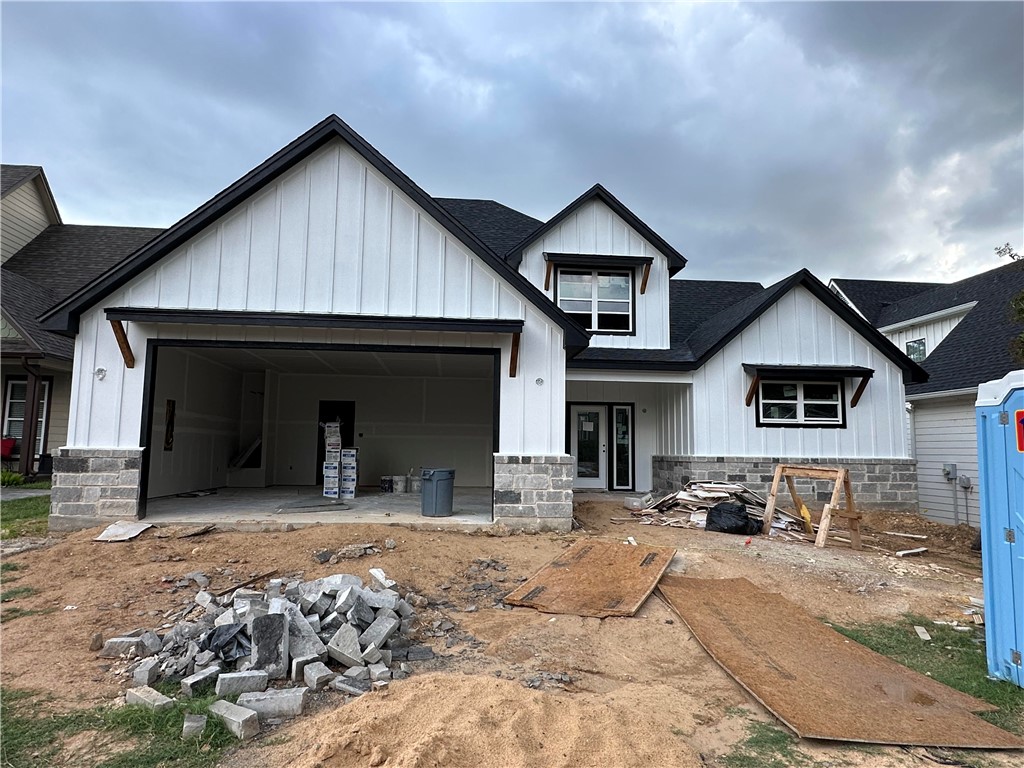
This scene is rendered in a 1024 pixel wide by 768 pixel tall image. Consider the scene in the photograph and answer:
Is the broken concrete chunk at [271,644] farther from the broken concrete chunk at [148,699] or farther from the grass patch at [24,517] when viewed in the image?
the grass patch at [24,517]

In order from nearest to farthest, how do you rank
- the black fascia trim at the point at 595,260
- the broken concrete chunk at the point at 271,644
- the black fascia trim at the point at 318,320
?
the broken concrete chunk at the point at 271,644 < the black fascia trim at the point at 318,320 < the black fascia trim at the point at 595,260

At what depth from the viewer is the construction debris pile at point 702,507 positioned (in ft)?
33.8

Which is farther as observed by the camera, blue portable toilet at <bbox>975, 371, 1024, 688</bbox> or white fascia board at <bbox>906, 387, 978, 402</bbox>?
white fascia board at <bbox>906, 387, 978, 402</bbox>

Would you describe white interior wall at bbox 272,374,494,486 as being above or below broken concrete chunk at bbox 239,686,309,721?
above

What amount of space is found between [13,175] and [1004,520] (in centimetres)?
2638

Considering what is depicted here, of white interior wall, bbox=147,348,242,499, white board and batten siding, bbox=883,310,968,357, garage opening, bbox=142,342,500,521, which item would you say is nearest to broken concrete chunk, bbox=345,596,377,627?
garage opening, bbox=142,342,500,521

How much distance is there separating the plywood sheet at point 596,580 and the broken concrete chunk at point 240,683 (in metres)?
2.68

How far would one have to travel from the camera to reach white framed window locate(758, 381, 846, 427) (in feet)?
41.3

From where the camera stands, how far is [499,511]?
350 inches

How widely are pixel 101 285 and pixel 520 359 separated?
261 inches

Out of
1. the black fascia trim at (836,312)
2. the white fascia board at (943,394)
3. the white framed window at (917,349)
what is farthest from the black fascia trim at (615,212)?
the white framed window at (917,349)

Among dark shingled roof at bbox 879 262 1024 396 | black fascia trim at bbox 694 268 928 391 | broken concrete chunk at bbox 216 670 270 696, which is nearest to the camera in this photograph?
broken concrete chunk at bbox 216 670 270 696

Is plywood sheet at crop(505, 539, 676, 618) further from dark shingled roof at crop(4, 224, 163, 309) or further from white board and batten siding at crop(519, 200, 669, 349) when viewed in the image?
dark shingled roof at crop(4, 224, 163, 309)

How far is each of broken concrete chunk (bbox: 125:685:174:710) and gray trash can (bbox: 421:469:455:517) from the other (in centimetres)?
589
